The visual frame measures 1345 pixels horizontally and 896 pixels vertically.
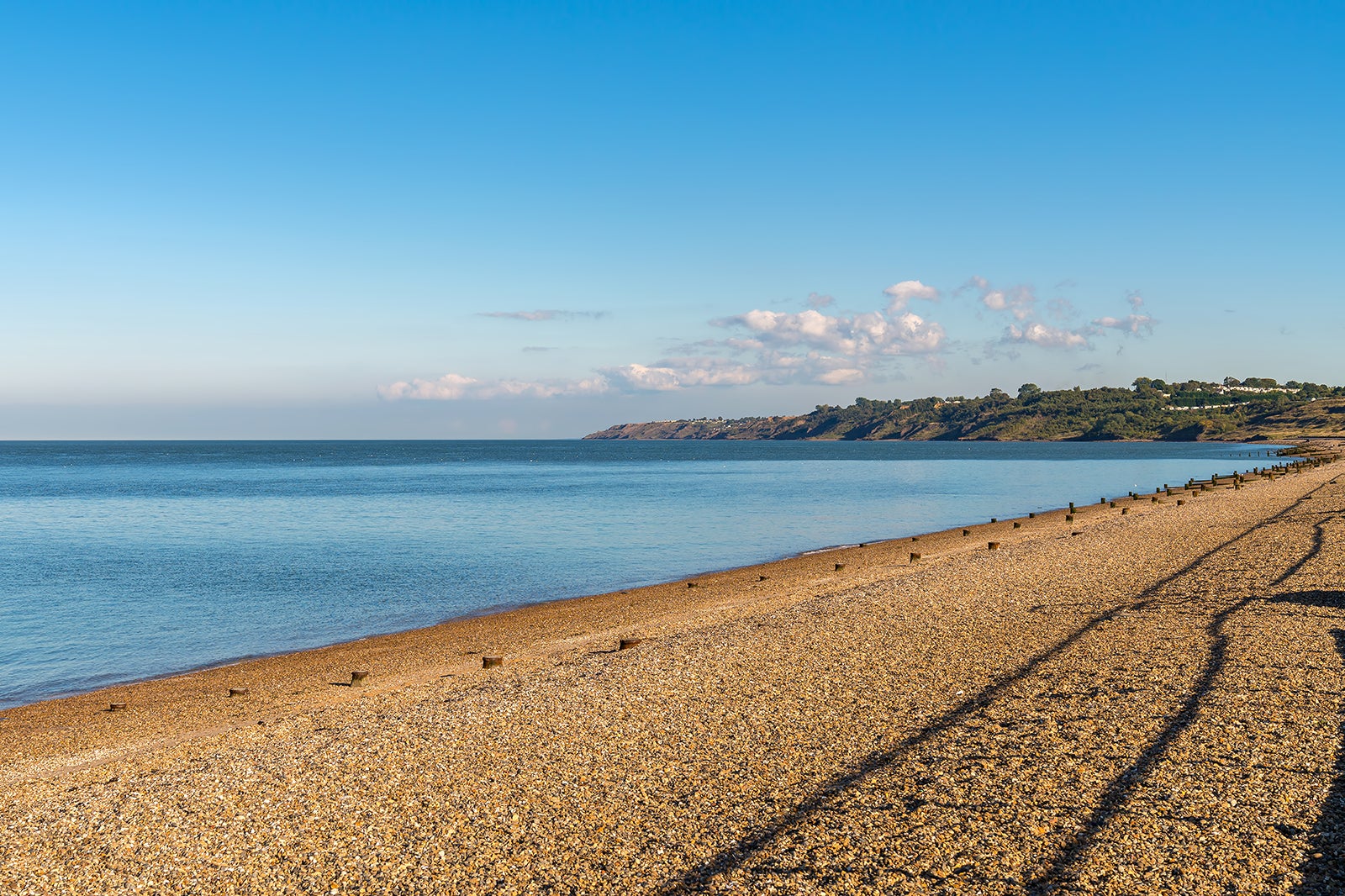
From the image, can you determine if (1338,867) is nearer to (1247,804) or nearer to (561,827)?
(1247,804)

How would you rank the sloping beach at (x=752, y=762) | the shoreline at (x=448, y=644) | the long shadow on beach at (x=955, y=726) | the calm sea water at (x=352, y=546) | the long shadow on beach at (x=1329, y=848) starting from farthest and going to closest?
the calm sea water at (x=352, y=546) < the shoreline at (x=448, y=644) < the sloping beach at (x=752, y=762) < the long shadow on beach at (x=955, y=726) < the long shadow on beach at (x=1329, y=848)

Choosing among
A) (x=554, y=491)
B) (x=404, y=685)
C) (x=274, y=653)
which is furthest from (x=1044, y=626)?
(x=554, y=491)

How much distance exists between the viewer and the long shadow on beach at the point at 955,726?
7.56 meters

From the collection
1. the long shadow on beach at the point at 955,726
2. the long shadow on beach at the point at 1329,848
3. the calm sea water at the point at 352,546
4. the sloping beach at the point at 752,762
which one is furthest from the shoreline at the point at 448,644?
the long shadow on beach at the point at 1329,848

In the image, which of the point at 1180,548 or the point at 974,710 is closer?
the point at 974,710

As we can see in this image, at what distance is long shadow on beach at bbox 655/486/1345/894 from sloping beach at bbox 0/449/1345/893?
4 cm

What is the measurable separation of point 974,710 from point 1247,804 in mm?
3666

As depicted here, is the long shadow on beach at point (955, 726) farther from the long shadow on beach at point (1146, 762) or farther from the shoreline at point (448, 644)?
the shoreline at point (448, 644)

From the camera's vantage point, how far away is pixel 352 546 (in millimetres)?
42906

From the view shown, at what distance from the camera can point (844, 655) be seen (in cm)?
1546

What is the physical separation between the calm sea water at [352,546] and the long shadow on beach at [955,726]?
16.0 m

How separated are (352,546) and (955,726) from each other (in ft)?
121

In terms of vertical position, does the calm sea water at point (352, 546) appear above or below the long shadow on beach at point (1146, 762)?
below

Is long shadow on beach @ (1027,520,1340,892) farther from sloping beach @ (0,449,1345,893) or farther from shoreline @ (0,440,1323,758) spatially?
shoreline @ (0,440,1323,758)
